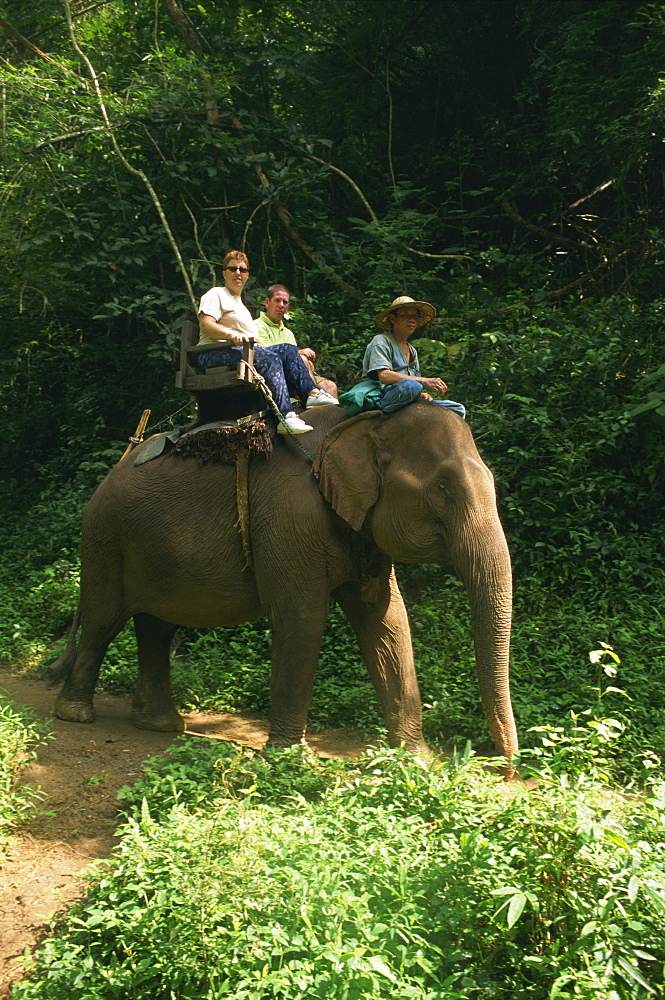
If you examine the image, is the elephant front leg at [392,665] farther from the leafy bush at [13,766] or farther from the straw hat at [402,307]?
the leafy bush at [13,766]

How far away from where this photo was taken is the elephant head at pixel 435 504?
4559mm

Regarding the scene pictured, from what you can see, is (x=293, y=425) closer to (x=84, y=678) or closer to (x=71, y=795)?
(x=84, y=678)

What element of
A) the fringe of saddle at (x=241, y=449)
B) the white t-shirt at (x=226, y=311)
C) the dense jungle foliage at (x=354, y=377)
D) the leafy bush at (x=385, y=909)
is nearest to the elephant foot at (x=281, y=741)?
the dense jungle foliage at (x=354, y=377)

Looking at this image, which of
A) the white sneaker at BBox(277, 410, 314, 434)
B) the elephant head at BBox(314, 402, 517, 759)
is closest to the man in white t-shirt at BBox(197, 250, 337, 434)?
the white sneaker at BBox(277, 410, 314, 434)

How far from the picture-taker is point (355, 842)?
138 inches

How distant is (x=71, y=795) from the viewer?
188 inches

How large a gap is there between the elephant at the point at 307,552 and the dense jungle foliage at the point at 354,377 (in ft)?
1.88

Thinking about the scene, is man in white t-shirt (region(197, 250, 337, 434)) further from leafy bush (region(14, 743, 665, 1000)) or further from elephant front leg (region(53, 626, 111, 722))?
leafy bush (region(14, 743, 665, 1000))

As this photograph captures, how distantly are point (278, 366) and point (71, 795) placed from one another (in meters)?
2.63

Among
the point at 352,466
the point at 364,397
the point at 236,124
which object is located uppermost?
the point at 236,124

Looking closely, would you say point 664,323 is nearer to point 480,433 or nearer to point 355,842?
point 480,433

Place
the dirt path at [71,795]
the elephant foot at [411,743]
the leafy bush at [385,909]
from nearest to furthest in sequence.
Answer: the leafy bush at [385,909], the dirt path at [71,795], the elephant foot at [411,743]

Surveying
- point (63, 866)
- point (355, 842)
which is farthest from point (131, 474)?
point (355, 842)

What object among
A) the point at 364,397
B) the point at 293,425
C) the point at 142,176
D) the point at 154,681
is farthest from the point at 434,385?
the point at 142,176
